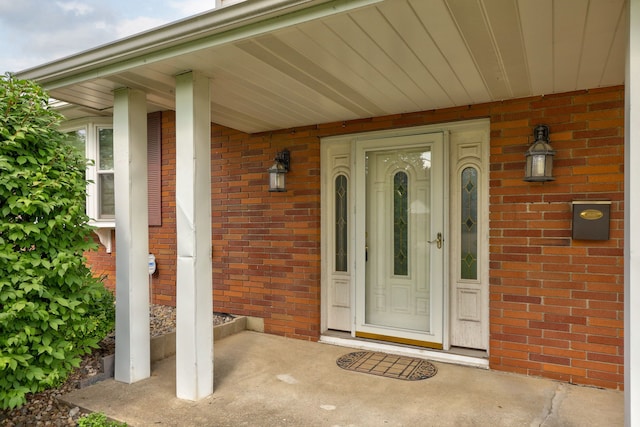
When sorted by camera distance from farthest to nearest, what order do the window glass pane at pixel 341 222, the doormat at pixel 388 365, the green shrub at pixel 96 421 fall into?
the window glass pane at pixel 341 222, the doormat at pixel 388 365, the green shrub at pixel 96 421

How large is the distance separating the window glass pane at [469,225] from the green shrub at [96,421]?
9.80ft

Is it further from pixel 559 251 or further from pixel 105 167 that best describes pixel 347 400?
pixel 105 167

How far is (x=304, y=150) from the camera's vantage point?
4.47 meters

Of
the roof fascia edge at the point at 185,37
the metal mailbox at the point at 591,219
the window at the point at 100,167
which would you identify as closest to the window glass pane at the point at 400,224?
the metal mailbox at the point at 591,219

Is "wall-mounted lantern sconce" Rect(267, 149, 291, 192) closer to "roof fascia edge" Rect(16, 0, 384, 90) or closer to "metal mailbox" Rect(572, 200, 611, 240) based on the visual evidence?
"roof fascia edge" Rect(16, 0, 384, 90)

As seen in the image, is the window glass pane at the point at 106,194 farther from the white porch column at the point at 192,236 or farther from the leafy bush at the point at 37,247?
the white porch column at the point at 192,236

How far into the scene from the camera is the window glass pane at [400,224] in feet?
13.4

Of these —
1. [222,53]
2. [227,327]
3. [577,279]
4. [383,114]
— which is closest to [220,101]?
[222,53]

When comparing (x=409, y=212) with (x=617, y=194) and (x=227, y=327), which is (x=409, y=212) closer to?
(x=617, y=194)

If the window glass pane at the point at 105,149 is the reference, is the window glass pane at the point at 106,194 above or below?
below

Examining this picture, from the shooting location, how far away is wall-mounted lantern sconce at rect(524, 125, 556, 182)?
10.5ft

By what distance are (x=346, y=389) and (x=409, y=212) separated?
1.78 metres

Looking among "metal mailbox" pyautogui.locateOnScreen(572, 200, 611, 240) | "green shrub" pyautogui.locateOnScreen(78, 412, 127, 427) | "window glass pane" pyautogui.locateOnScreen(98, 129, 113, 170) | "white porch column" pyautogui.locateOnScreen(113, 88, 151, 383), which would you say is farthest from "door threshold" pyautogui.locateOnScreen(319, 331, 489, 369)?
"window glass pane" pyautogui.locateOnScreen(98, 129, 113, 170)

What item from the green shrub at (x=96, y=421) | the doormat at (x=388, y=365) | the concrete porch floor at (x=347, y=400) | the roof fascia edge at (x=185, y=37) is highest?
the roof fascia edge at (x=185, y=37)
